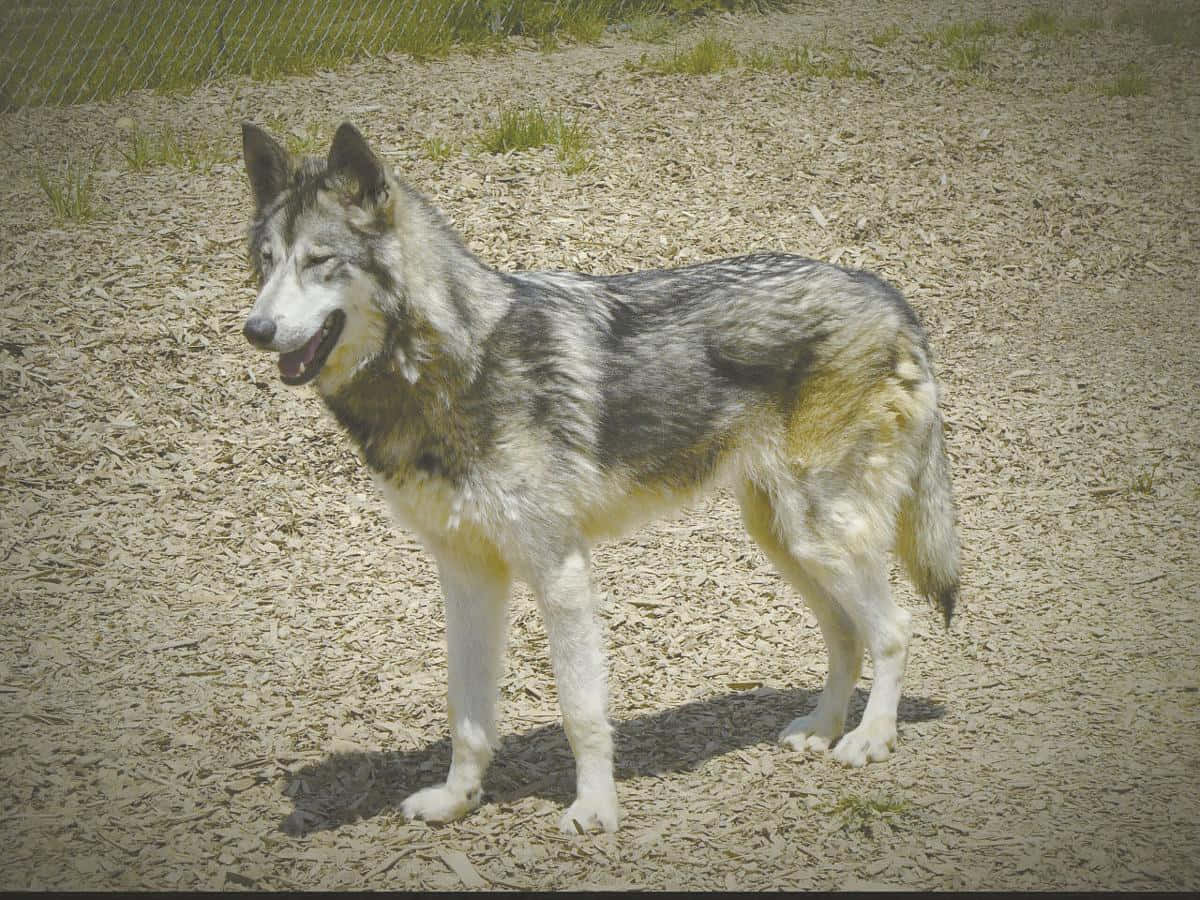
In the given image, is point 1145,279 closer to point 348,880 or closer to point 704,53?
point 704,53

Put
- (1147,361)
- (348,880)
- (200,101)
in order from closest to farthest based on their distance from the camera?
1. (348,880)
2. (1147,361)
3. (200,101)

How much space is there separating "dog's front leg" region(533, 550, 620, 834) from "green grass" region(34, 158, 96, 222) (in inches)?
212

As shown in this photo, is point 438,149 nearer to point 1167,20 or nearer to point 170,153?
point 170,153

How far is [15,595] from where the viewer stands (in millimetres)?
5078

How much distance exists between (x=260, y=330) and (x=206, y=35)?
316 inches

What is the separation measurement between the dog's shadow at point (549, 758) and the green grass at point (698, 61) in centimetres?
684

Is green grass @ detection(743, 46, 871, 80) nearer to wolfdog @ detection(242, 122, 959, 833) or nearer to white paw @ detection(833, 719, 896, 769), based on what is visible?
wolfdog @ detection(242, 122, 959, 833)

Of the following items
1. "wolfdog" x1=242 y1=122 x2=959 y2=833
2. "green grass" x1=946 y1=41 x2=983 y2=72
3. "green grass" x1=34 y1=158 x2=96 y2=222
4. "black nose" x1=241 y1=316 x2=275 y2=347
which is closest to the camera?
"black nose" x1=241 y1=316 x2=275 y2=347

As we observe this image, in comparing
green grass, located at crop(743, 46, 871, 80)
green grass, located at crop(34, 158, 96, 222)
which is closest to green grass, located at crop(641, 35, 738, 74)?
green grass, located at crop(743, 46, 871, 80)

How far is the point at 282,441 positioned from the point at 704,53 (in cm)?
592

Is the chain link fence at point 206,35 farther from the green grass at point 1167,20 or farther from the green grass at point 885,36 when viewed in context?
the green grass at point 1167,20

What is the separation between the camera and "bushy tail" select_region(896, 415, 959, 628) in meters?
4.17

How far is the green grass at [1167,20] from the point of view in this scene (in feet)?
36.6

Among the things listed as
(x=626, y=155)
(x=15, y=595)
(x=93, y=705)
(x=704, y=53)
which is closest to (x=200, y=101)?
(x=626, y=155)
